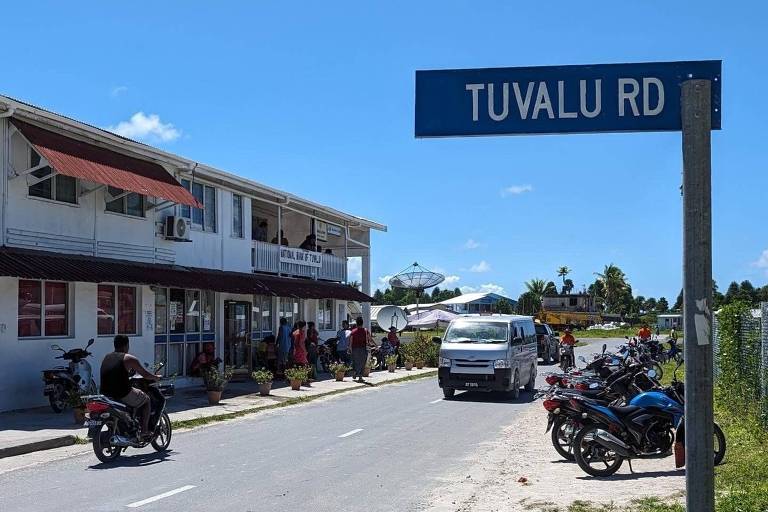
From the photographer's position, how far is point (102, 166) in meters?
18.6

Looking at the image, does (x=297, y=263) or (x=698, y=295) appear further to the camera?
(x=297, y=263)

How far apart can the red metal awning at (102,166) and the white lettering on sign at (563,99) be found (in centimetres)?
1355

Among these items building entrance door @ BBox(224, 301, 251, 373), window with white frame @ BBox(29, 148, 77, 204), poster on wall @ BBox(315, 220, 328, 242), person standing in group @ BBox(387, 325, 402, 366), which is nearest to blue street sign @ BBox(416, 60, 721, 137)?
window with white frame @ BBox(29, 148, 77, 204)

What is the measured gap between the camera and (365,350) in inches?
1080

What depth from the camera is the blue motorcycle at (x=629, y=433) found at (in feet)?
34.6

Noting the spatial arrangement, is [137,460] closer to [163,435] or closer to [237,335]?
[163,435]

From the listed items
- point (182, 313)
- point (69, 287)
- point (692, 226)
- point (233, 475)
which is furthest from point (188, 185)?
point (692, 226)

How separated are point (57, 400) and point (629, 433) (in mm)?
11433

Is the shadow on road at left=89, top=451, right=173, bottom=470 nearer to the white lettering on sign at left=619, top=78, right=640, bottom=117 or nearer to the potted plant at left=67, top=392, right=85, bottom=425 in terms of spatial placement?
the potted plant at left=67, top=392, right=85, bottom=425

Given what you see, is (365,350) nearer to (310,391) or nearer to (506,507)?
(310,391)

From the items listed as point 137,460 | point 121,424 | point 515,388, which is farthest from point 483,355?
point 121,424

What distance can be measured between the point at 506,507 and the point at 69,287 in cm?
1311

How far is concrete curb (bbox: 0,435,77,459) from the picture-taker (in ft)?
41.5

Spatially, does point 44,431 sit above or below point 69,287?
below
